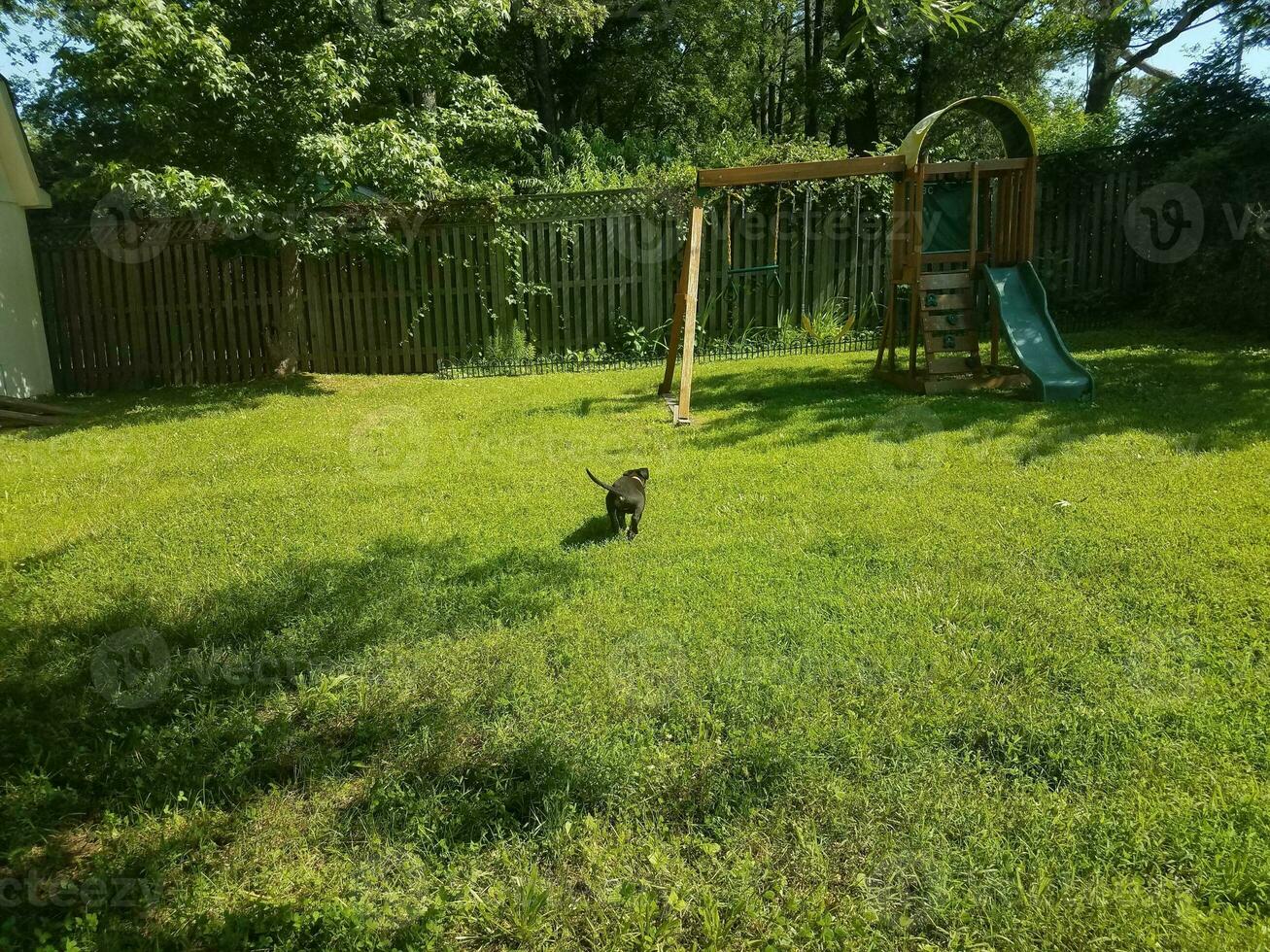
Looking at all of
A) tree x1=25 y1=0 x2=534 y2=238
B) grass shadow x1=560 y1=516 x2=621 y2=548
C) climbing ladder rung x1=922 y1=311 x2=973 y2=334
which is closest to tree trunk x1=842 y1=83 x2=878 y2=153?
tree x1=25 y1=0 x2=534 y2=238

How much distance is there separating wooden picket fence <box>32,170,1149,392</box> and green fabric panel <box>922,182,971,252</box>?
8.45ft

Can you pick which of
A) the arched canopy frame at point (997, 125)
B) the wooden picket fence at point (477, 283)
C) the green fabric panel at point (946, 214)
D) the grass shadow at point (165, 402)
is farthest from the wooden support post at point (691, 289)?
the grass shadow at point (165, 402)

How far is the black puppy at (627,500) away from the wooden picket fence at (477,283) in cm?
759

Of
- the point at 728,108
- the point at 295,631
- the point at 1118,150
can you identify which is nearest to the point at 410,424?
the point at 295,631

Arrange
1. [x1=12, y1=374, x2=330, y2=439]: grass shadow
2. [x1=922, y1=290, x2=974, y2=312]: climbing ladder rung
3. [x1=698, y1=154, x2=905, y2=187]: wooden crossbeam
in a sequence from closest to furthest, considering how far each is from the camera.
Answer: [x1=698, y1=154, x2=905, y2=187]: wooden crossbeam < [x1=922, y1=290, x2=974, y2=312]: climbing ladder rung < [x1=12, y1=374, x2=330, y2=439]: grass shadow

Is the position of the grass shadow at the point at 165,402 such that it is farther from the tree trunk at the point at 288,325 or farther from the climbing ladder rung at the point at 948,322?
the climbing ladder rung at the point at 948,322

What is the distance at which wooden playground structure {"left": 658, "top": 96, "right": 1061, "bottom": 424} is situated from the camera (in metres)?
8.16

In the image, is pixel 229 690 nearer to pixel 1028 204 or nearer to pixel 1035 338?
pixel 1035 338

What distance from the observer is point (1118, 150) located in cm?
1192

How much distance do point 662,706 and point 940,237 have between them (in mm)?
7886

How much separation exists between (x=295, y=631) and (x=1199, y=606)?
12.6ft

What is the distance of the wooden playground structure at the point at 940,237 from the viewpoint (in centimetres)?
816

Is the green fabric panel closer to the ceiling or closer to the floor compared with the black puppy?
closer to the ceiling

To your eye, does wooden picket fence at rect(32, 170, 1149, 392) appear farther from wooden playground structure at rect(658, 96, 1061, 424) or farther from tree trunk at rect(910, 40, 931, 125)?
tree trunk at rect(910, 40, 931, 125)
